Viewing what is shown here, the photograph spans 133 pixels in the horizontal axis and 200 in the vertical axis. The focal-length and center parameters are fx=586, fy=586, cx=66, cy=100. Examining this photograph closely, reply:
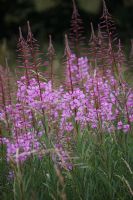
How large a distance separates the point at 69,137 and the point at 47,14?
54.2 feet

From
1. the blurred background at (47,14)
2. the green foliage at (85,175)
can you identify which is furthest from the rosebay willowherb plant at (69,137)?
the blurred background at (47,14)

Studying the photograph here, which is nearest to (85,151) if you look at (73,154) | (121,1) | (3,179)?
(73,154)

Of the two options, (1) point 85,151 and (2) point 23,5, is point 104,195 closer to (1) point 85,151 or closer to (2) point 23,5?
(1) point 85,151

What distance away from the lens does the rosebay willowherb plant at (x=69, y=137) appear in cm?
409

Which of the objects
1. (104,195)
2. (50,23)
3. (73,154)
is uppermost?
(50,23)

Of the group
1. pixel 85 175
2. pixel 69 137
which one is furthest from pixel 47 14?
pixel 85 175

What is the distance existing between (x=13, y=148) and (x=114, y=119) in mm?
950

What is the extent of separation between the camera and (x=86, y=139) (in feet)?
14.6

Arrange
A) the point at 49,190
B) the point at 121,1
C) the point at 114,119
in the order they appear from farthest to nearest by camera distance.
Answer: the point at 121,1
the point at 114,119
the point at 49,190

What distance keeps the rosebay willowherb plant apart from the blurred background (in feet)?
48.7

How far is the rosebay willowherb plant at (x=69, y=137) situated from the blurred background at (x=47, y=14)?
14.8 metres

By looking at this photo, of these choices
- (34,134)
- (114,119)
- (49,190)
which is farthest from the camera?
(114,119)

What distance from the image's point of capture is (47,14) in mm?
20594

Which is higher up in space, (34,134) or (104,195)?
(34,134)
